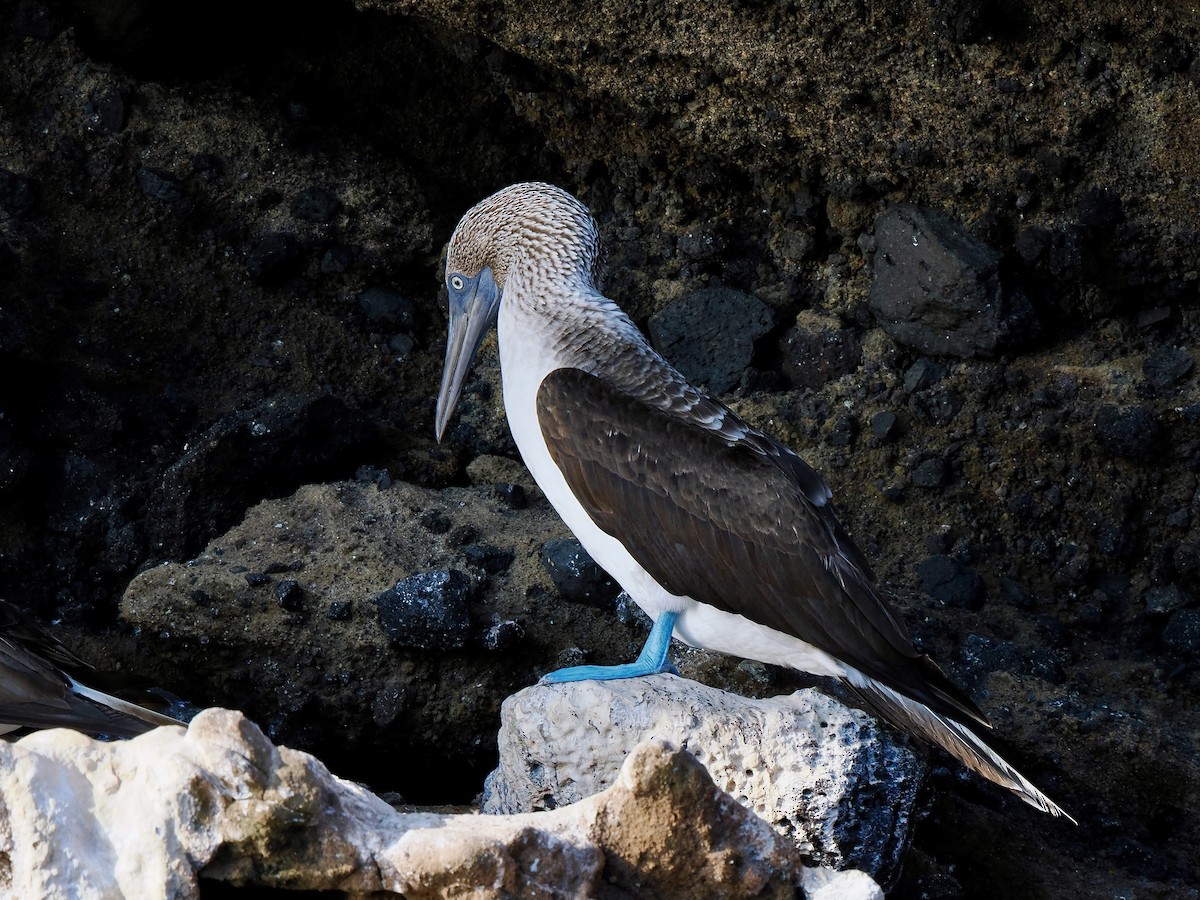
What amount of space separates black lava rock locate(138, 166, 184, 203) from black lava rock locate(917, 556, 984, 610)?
133 inches

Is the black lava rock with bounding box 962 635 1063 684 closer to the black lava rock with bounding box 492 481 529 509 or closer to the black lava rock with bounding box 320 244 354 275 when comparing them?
the black lava rock with bounding box 492 481 529 509

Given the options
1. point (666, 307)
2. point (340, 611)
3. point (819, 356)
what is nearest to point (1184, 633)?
point (819, 356)

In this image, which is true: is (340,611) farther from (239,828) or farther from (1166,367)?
(1166,367)

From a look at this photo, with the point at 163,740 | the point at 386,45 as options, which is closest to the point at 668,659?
the point at 163,740

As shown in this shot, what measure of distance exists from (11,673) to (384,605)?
133cm

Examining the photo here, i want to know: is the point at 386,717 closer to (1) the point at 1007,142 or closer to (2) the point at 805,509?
(2) the point at 805,509

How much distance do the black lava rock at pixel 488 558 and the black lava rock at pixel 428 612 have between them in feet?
1.08

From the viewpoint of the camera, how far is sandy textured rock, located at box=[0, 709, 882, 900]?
238cm

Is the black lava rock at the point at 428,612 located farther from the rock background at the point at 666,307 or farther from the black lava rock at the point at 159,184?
the black lava rock at the point at 159,184

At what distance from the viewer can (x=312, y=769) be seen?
2500 millimetres

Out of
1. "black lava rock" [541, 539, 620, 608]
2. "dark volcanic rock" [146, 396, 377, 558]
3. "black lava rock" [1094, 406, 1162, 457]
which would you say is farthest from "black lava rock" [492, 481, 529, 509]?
"black lava rock" [1094, 406, 1162, 457]

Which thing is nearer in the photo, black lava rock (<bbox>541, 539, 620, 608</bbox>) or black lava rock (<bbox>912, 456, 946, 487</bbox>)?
black lava rock (<bbox>541, 539, 620, 608</bbox>)

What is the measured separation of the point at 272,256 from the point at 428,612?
1971 mm

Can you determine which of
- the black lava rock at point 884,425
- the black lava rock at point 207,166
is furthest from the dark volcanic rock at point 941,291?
the black lava rock at point 207,166
